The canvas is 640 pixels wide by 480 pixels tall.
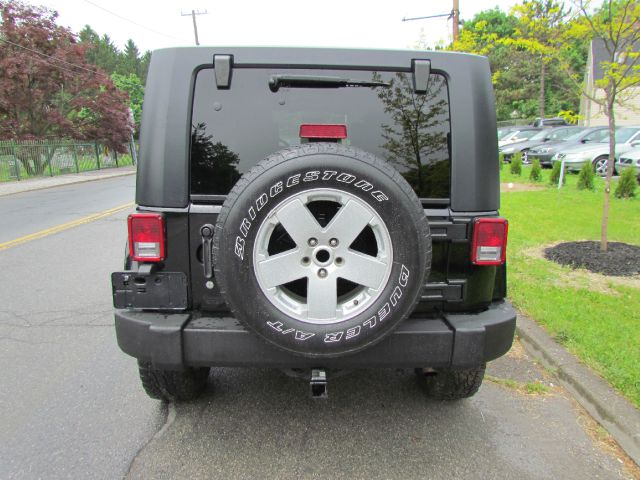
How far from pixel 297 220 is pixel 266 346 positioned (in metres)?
0.68

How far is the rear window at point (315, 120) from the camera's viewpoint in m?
2.48

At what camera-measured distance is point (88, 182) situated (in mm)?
23328

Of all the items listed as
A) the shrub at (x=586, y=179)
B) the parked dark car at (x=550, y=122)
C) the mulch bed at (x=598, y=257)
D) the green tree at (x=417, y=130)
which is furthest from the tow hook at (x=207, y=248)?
the parked dark car at (x=550, y=122)

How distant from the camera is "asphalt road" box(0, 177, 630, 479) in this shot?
2.54 metres

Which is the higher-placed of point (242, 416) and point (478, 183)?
point (478, 183)

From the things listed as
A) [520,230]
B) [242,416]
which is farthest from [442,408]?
[520,230]

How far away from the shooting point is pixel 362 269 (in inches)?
86.4

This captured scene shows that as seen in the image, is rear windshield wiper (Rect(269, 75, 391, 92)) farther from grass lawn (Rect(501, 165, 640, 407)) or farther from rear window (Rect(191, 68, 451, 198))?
grass lawn (Rect(501, 165, 640, 407))

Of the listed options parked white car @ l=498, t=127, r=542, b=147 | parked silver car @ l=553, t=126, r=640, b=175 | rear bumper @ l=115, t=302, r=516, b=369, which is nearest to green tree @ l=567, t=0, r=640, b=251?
rear bumper @ l=115, t=302, r=516, b=369

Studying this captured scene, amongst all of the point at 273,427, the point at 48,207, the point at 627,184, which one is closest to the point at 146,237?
the point at 273,427

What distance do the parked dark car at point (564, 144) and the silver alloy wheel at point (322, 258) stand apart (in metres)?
18.0

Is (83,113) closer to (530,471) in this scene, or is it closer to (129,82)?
(129,82)

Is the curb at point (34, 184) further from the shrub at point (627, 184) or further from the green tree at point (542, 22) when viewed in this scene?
the shrub at point (627, 184)

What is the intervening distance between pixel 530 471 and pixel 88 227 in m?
9.41
